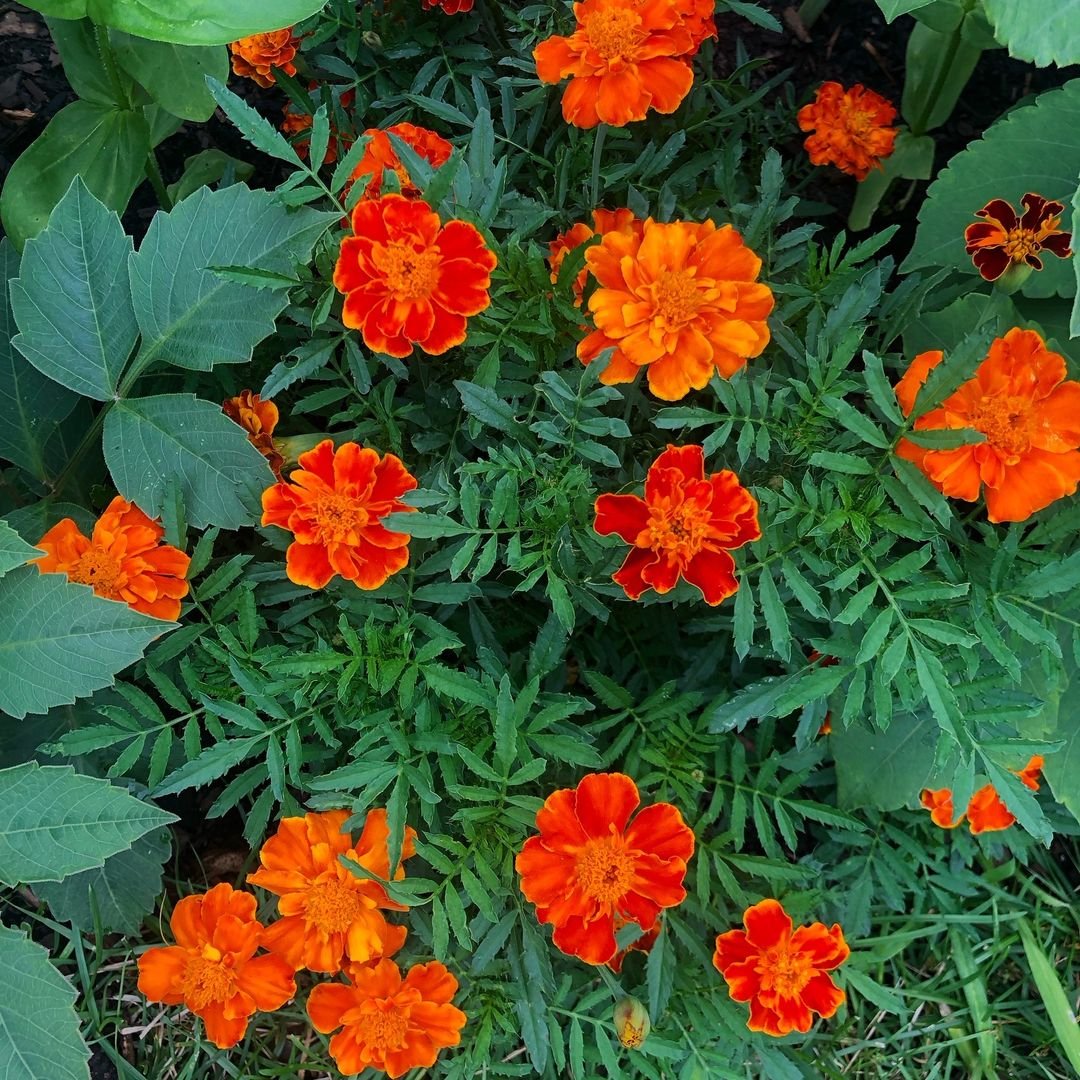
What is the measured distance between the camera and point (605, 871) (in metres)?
1.05

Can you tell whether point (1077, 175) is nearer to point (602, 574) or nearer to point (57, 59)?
point (602, 574)

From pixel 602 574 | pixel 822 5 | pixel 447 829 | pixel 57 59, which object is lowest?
pixel 447 829

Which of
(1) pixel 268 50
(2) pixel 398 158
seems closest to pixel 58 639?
(2) pixel 398 158

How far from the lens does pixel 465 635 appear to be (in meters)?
1.34

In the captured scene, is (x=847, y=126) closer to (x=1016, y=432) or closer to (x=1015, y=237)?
(x=1015, y=237)

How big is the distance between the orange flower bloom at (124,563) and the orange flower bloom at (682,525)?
0.51 m

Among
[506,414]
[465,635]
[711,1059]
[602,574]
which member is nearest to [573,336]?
[506,414]

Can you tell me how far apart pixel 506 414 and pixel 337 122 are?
650mm

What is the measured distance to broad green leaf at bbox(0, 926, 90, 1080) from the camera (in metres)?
1.12

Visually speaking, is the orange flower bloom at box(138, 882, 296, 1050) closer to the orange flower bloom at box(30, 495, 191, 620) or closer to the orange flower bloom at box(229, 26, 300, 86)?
the orange flower bloom at box(30, 495, 191, 620)

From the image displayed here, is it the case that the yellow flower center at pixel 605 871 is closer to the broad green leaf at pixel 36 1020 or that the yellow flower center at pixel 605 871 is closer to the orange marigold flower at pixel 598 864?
the orange marigold flower at pixel 598 864

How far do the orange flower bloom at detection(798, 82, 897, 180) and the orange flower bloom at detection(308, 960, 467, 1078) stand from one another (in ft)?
4.34

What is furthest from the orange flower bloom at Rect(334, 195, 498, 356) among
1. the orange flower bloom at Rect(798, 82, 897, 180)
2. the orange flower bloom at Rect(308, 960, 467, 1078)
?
the orange flower bloom at Rect(798, 82, 897, 180)

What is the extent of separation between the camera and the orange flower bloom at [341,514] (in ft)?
3.45
